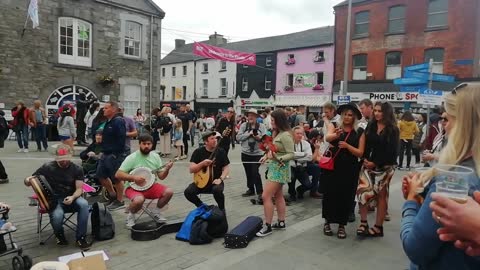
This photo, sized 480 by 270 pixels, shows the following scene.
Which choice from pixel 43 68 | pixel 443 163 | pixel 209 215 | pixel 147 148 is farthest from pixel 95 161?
pixel 43 68

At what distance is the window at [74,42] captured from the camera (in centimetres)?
1733

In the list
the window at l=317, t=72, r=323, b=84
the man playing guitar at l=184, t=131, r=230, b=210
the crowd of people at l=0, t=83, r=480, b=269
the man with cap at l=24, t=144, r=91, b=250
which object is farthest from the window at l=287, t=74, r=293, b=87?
the man with cap at l=24, t=144, r=91, b=250

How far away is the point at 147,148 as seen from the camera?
18.0 ft

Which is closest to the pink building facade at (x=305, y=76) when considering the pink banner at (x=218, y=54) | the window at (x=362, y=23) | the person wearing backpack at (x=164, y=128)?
the window at (x=362, y=23)

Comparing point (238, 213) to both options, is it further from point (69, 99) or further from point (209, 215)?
point (69, 99)

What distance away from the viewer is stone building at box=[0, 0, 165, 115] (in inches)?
630

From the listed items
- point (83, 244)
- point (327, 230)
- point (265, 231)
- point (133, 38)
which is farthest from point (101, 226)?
point (133, 38)

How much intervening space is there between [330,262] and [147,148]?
3.03 m

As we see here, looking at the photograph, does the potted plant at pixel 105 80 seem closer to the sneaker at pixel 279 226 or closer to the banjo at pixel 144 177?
the banjo at pixel 144 177

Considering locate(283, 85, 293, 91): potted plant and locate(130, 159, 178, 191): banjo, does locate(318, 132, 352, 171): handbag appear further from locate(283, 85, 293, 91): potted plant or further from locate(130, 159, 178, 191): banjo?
locate(283, 85, 293, 91): potted plant

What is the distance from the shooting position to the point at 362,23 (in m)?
27.2

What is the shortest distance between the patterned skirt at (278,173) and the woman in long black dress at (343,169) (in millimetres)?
573

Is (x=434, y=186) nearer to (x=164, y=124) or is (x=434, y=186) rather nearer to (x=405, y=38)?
(x=164, y=124)

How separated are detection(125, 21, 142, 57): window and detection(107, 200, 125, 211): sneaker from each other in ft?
49.0
